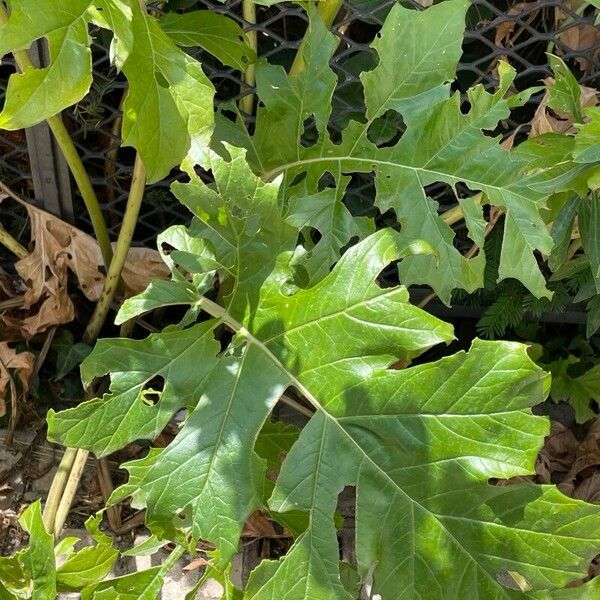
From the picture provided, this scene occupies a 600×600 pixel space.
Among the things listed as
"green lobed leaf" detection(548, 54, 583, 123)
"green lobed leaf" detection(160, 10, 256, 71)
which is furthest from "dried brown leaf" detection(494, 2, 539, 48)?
"green lobed leaf" detection(160, 10, 256, 71)

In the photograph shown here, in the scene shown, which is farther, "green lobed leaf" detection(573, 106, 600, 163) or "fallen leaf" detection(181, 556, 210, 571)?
"fallen leaf" detection(181, 556, 210, 571)

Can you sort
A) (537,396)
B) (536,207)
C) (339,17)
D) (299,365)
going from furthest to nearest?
(339,17)
(536,207)
(299,365)
(537,396)

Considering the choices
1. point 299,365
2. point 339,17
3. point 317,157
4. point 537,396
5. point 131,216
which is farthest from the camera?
point 339,17

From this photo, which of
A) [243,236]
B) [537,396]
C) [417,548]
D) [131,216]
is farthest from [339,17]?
[417,548]

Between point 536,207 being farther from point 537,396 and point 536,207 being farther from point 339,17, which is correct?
point 339,17

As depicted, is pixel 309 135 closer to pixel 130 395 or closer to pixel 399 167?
pixel 399 167

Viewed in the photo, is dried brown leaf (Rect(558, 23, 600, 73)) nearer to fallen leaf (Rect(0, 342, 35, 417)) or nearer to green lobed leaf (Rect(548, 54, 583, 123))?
green lobed leaf (Rect(548, 54, 583, 123))

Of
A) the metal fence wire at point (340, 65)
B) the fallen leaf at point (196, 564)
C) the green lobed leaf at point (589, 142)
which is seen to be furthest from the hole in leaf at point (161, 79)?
the fallen leaf at point (196, 564)
